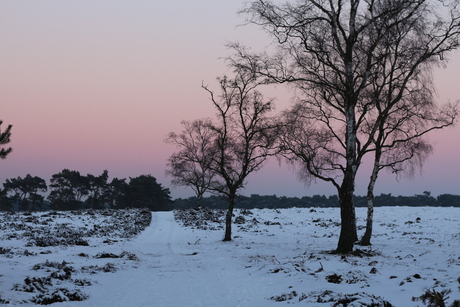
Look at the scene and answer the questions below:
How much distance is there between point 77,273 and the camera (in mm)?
10258

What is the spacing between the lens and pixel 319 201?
94438 millimetres

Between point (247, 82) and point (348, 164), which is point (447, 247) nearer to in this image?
point (348, 164)

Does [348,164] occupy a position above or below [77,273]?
above

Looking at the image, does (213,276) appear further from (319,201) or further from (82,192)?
(319,201)

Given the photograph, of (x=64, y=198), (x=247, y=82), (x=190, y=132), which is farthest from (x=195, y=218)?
(x=64, y=198)

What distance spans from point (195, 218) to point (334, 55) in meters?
24.7

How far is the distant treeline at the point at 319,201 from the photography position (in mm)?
78375

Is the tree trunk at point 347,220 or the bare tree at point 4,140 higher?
the bare tree at point 4,140

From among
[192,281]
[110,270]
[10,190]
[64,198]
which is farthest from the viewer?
[64,198]

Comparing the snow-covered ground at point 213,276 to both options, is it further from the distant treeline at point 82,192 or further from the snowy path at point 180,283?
the distant treeline at point 82,192

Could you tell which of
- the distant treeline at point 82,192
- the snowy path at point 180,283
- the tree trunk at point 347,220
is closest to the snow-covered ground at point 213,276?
the snowy path at point 180,283

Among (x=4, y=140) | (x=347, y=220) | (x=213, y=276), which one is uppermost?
(x=4, y=140)

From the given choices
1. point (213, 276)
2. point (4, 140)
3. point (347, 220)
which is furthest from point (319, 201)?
point (4, 140)

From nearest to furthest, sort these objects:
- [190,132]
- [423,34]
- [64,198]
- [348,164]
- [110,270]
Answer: [110,270] < [348,164] < [423,34] < [190,132] < [64,198]
